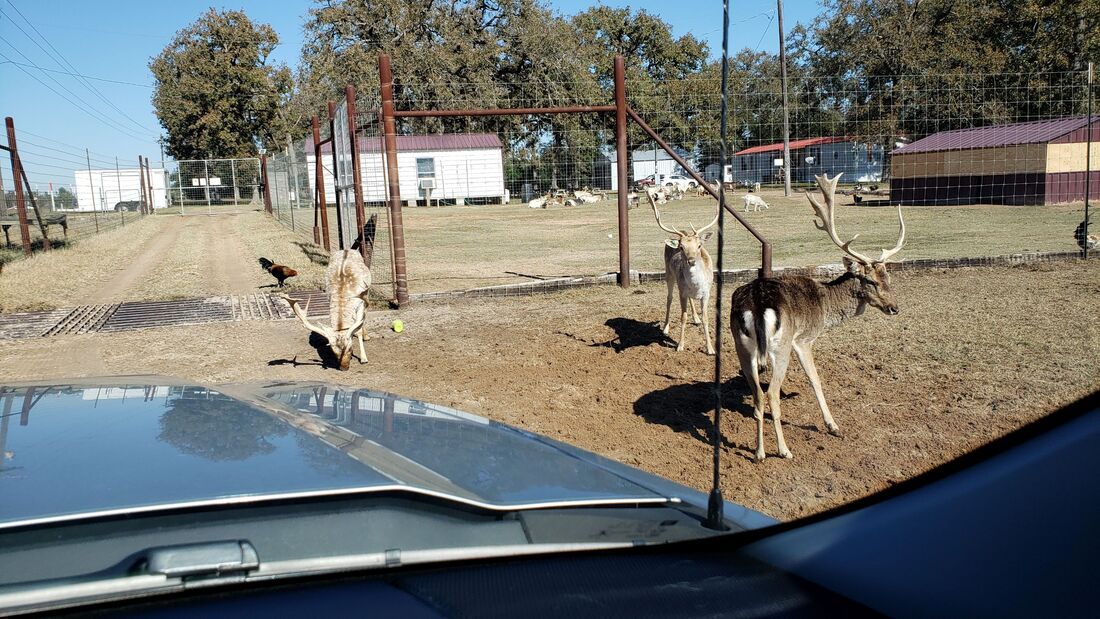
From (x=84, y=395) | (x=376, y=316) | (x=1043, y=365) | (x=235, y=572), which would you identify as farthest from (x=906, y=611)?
(x=376, y=316)

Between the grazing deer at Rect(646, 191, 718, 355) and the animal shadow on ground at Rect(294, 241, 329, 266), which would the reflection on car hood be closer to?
the grazing deer at Rect(646, 191, 718, 355)

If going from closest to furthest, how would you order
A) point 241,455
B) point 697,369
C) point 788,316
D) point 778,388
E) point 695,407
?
1. point 241,455
2. point 778,388
3. point 788,316
4. point 695,407
5. point 697,369

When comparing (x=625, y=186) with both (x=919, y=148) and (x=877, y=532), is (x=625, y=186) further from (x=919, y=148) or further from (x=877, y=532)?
(x=919, y=148)

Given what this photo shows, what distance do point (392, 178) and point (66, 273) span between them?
9.72 m

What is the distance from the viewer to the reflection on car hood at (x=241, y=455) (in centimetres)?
179

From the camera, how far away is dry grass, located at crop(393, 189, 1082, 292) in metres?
15.4

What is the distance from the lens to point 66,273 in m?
17.0

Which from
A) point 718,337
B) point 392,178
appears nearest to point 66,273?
point 392,178

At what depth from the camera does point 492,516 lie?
75.2 inches

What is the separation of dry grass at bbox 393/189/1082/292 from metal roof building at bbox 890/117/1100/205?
1220 mm

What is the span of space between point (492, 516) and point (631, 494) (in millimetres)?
488

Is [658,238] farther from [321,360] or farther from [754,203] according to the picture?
[321,360]

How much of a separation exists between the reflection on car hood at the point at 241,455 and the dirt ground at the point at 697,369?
2881 mm

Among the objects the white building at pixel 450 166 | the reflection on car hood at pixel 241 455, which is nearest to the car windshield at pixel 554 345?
the reflection on car hood at pixel 241 455
